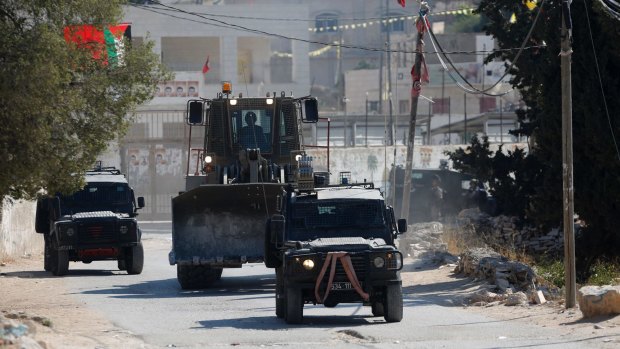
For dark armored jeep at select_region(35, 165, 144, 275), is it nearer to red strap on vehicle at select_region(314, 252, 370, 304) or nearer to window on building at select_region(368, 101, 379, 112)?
red strap on vehicle at select_region(314, 252, 370, 304)

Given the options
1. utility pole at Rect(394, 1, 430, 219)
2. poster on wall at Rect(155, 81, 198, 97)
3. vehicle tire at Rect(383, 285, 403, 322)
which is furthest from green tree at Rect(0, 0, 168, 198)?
poster on wall at Rect(155, 81, 198, 97)

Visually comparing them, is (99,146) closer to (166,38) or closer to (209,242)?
(209,242)

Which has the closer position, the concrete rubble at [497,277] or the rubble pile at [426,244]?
the concrete rubble at [497,277]

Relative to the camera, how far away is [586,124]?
87.7 feet

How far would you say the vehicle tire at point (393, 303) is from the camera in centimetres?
1758

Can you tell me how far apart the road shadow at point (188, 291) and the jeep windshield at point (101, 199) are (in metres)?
3.38

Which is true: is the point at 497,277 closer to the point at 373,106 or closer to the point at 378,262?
the point at 378,262

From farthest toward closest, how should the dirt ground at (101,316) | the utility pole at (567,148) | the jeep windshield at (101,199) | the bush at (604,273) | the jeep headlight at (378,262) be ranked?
the jeep windshield at (101,199) < the bush at (604,273) < the utility pole at (567,148) < the jeep headlight at (378,262) < the dirt ground at (101,316)

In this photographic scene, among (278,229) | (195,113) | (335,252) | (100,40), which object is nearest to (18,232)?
(195,113)

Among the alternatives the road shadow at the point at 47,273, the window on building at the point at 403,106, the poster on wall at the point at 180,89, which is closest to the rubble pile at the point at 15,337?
the road shadow at the point at 47,273

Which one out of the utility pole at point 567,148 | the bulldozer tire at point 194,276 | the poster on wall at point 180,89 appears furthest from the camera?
the poster on wall at point 180,89

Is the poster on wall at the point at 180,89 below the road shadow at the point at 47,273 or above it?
above

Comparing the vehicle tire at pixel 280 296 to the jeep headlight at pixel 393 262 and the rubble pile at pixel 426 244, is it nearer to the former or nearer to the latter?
the jeep headlight at pixel 393 262

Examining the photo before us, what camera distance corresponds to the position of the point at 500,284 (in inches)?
921
